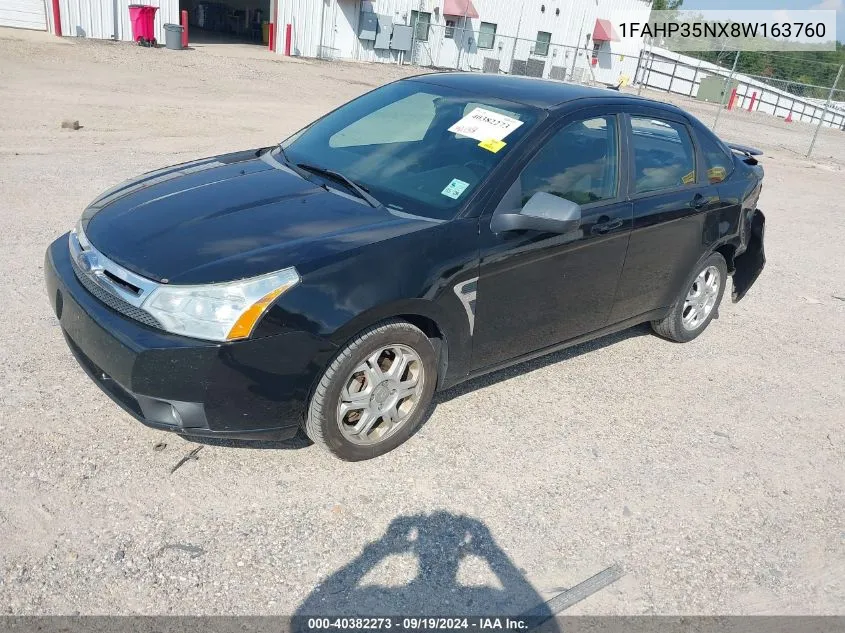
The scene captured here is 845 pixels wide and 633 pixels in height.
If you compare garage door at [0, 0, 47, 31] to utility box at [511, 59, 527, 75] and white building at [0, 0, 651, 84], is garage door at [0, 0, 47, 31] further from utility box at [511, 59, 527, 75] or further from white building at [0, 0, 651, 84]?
utility box at [511, 59, 527, 75]

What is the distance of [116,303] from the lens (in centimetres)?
298

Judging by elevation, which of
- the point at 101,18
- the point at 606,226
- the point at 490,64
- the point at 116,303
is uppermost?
the point at 606,226

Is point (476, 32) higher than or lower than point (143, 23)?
higher

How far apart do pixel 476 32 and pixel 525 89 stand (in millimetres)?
30901

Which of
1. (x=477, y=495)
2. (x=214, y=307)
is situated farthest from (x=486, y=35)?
(x=214, y=307)

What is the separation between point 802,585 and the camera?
9.95 feet

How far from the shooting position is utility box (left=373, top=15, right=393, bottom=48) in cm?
2852

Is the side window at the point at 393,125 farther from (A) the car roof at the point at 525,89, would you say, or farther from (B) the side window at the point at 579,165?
(B) the side window at the point at 579,165

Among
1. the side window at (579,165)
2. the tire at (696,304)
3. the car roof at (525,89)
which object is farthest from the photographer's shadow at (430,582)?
the tire at (696,304)

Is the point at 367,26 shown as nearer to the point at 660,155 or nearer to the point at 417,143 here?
the point at 660,155

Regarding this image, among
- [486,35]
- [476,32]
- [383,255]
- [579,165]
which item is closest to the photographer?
[383,255]

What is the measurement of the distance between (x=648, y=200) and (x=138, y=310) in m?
2.99

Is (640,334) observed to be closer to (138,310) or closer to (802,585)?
(802,585)

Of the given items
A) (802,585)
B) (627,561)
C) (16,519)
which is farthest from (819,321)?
(16,519)
